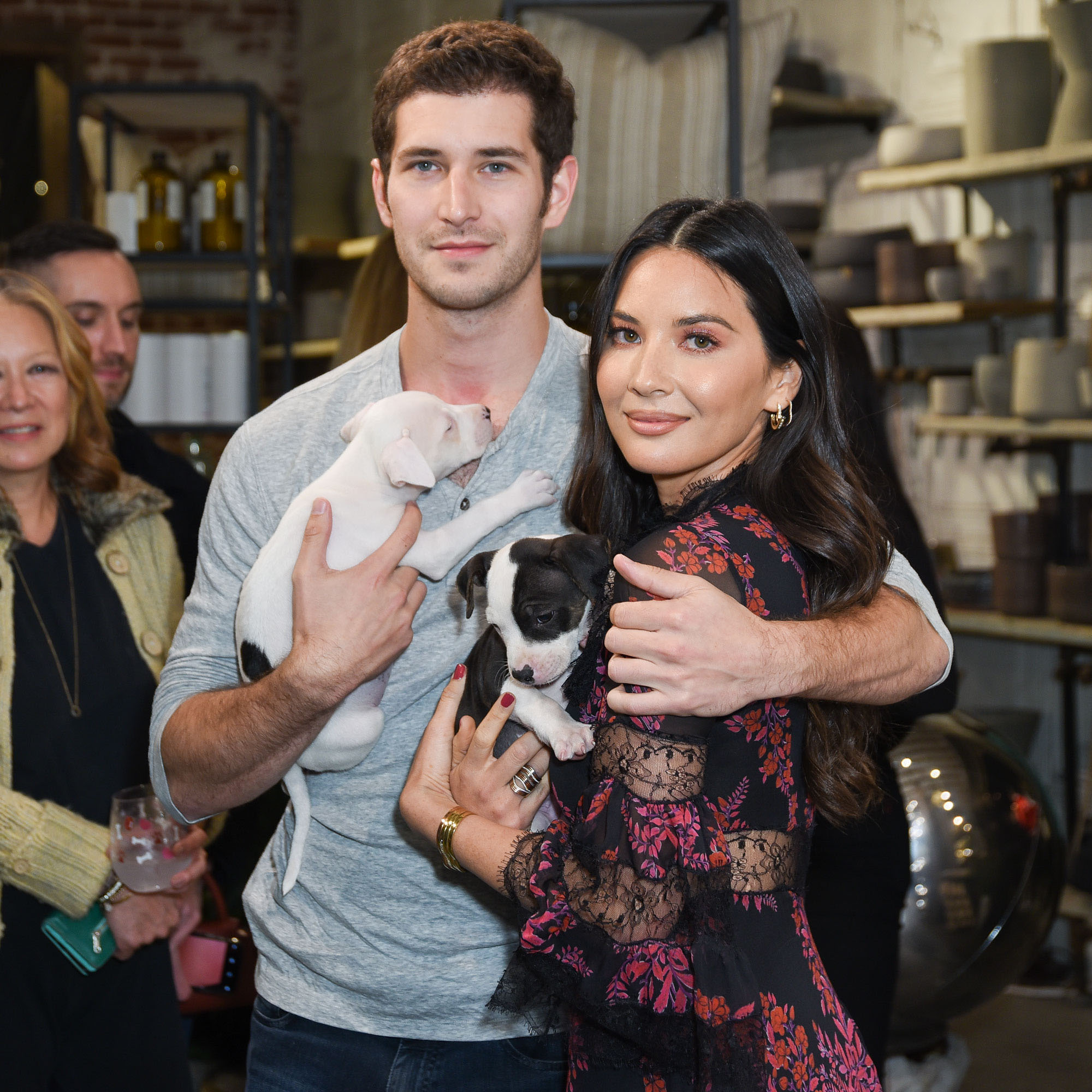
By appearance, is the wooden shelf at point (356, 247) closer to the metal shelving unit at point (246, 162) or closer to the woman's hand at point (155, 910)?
the metal shelving unit at point (246, 162)

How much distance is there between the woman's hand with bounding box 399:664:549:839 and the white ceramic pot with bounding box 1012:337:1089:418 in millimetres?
3015

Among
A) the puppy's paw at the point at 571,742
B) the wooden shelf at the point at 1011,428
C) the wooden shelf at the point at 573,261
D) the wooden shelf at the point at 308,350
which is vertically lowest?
the puppy's paw at the point at 571,742

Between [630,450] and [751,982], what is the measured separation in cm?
66

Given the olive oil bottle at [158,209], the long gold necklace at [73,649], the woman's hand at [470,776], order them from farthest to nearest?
the olive oil bottle at [158,209], the long gold necklace at [73,649], the woman's hand at [470,776]

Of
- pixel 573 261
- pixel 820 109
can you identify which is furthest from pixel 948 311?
pixel 573 261

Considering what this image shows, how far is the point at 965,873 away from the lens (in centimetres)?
300

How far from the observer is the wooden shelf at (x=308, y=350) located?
262 inches

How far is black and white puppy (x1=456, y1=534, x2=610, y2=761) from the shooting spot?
1633 mm

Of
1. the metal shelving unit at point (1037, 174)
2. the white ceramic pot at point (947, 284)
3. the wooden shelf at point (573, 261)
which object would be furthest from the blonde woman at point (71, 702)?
the metal shelving unit at point (1037, 174)

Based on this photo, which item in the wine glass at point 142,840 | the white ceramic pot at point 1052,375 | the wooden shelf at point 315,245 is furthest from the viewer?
the wooden shelf at point 315,245

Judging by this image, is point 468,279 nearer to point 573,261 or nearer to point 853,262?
point 573,261

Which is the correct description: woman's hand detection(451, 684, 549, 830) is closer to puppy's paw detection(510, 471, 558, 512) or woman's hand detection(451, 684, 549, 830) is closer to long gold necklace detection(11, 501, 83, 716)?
puppy's paw detection(510, 471, 558, 512)

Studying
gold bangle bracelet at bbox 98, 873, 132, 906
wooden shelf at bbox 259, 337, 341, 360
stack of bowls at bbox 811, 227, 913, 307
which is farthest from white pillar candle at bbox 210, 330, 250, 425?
gold bangle bracelet at bbox 98, 873, 132, 906

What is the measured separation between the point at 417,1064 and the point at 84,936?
3.21ft
